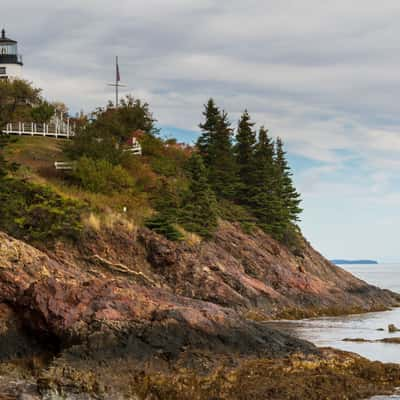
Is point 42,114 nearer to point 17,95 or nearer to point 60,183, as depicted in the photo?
point 17,95

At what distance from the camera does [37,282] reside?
25.9 m

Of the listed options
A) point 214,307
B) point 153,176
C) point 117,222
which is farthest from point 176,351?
point 153,176

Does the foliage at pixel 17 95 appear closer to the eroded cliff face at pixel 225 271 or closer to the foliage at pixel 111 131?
the foliage at pixel 111 131

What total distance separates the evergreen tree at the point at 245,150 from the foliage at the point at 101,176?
15091 millimetres

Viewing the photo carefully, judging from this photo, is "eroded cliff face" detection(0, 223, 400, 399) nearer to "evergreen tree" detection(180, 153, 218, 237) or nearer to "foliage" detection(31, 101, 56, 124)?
"evergreen tree" detection(180, 153, 218, 237)

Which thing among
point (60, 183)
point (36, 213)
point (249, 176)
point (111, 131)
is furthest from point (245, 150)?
point (36, 213)

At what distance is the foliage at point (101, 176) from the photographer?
2064 inches

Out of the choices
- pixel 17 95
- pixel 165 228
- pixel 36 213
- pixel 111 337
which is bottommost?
pixel 111 337

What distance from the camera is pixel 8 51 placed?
87.1m

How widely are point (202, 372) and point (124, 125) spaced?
4227 cm

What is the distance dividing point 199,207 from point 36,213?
45.5ft

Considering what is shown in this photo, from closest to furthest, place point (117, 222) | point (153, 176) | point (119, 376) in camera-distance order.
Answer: point (119, 376), point (117, 222), point (153, 176)

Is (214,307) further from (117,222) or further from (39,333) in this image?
(117,222)

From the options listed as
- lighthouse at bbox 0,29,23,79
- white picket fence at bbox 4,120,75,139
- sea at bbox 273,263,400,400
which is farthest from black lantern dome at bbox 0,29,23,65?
sea at bbox 273,263,400,400
